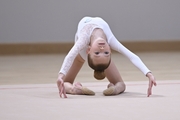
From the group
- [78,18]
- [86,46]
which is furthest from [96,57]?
[78,18]

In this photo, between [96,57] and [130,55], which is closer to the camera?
[96,57]

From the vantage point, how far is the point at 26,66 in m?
4.57

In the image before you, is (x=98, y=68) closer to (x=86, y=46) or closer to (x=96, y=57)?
(x=96, y=57)

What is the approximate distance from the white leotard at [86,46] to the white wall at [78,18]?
2.90 meters

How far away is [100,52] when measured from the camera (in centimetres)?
259

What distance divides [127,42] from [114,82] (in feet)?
10.00

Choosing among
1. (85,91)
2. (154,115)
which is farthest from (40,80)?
(154,115)

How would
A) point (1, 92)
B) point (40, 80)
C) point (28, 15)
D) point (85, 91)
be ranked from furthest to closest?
1. point (28, 15)
2. point (40, 80)
3. point (1, 92)
4. point (85, 91)

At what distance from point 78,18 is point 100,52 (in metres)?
3.30

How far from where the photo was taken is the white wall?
578cm

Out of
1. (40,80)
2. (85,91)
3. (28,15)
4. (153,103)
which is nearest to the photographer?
(153,103)

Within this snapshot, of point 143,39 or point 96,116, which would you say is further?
point 143,39

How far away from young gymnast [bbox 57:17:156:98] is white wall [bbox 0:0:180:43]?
290 cm

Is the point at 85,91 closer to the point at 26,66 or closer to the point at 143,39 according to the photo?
the point at 26,66
